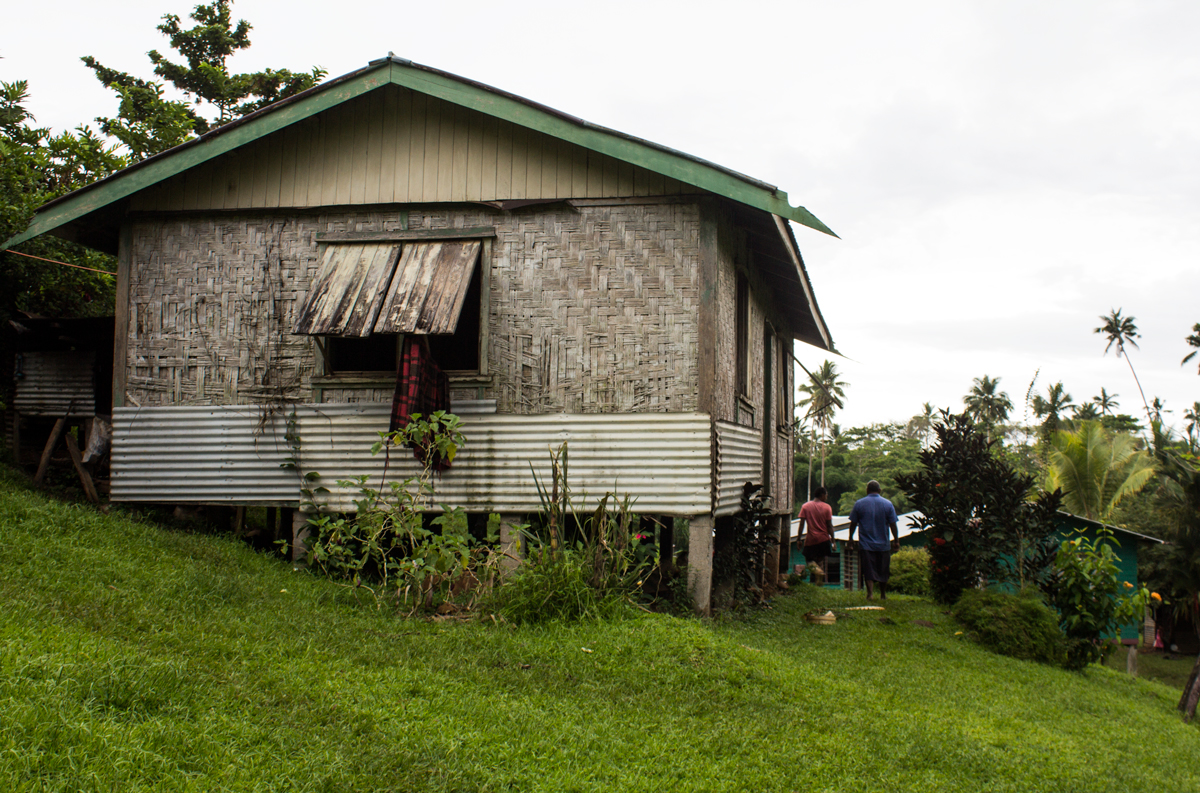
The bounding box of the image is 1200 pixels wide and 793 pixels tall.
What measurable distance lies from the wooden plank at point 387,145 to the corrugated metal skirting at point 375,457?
2.14 m

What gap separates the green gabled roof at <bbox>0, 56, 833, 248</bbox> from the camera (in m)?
7.41

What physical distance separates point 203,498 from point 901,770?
22.6ft

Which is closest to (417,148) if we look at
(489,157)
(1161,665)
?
(489,157)

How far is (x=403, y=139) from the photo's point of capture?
833cm

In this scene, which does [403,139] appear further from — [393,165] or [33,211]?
[33,211]

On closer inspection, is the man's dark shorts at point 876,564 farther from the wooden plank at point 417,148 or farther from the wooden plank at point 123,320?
the wooden plank at point 123,320

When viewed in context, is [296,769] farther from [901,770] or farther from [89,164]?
[89,164]

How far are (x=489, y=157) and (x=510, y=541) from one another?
374cm

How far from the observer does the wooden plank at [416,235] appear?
814cm

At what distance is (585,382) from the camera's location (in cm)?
786

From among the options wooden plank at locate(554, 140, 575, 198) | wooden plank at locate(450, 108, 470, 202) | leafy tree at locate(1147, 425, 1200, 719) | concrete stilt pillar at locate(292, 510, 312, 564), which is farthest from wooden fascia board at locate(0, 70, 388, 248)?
leafy tree at locate(1147, 425, 1200, 719)

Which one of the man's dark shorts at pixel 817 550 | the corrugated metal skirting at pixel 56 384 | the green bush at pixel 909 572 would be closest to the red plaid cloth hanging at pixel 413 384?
the corrugated metal skirting at pixel 56 384

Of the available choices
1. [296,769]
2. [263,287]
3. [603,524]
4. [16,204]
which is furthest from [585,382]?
[16,204]

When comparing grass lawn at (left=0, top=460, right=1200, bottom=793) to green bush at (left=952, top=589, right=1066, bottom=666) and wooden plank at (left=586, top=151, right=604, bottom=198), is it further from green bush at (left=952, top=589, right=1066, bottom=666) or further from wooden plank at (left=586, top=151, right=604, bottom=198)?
wooden plank at (left=586, top=151, right=604, bottom=198)
